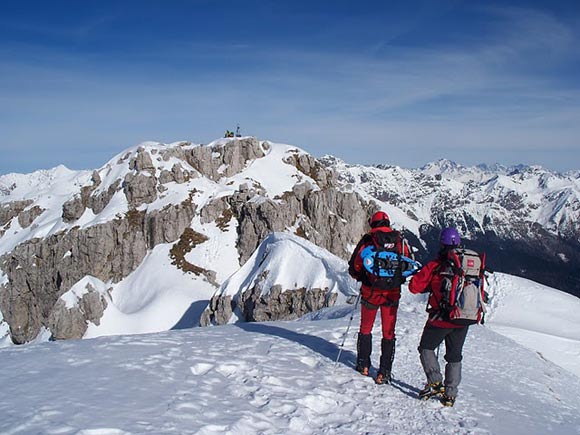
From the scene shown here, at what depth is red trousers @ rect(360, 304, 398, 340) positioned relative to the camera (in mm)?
10445

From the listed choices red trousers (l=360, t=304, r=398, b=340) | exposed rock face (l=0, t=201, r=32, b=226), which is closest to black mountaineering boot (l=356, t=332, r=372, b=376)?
red trousers (l=360, t=304, r=398, b=340)

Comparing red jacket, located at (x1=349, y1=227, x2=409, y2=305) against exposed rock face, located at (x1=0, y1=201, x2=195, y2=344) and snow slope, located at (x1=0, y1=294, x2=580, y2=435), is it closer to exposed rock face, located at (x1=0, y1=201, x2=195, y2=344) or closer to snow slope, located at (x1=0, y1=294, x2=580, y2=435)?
snow slope, located at (x1=0, y1=294, x2=580, y2=435)

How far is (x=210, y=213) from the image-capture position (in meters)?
99.4

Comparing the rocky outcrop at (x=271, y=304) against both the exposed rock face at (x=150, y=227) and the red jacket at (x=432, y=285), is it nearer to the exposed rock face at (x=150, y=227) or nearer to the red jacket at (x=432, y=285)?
the red jacket at (x=432, y=285)

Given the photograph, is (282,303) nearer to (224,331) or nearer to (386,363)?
(224,331)

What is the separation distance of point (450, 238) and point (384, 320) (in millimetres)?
2573

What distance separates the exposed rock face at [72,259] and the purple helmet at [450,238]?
90.6m

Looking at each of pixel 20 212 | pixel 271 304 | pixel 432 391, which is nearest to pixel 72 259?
pixel 20 212

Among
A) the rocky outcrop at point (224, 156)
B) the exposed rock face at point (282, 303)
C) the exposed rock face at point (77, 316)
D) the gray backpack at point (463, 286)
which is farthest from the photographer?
the rocky outcrop at point (224, 156)

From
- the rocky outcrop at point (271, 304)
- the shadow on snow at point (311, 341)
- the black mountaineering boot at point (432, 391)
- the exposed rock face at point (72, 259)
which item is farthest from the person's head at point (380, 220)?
the exposed rock face at point (72, 259)

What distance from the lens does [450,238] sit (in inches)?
362

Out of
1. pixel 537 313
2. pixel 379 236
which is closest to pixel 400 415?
pixel 379 236

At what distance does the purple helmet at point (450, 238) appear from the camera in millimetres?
9164

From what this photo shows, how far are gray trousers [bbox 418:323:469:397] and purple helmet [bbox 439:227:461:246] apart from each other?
175 centimetres
